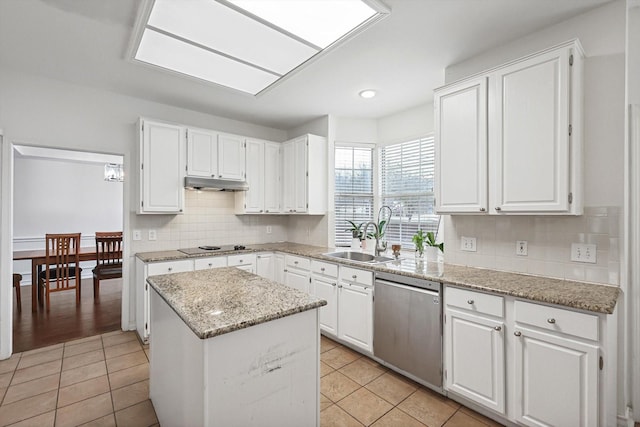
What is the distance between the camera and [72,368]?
8.64 ft

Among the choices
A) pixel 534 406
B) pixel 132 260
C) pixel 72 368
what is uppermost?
pixel 132 260

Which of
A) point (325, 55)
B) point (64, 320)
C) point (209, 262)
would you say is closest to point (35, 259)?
point (64, 320)

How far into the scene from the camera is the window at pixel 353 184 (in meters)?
4.07

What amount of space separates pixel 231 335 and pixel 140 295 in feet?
8.21

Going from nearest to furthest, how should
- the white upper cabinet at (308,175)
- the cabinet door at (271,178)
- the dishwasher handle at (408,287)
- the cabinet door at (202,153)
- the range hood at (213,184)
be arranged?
the dishwasher handle at (408,287)
the range hood at (213,184)
the cabinet door at (202,153)
the white upper cabinet at (308,175)
the cabinet door at (271,178)

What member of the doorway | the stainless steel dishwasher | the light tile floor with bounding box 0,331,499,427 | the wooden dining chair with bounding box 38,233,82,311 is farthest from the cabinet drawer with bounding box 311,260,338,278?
the wooden dining chair with bounding box 38,233,82,311

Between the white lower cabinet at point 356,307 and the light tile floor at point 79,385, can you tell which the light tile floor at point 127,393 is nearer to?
the light tile floor at point 79,385

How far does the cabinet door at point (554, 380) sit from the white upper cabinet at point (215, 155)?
11.1 feet

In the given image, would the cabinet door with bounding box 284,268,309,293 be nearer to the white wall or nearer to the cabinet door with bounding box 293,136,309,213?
the cabinet door with bounding box 293,136,309,213

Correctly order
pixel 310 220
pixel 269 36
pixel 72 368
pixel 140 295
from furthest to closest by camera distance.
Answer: pixel 310 220
pixel 140 295
pixel 72 368
pixel 269 36

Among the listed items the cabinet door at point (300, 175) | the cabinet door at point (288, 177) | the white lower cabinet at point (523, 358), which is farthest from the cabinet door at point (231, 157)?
the white lower cabinet at point (523, 358)

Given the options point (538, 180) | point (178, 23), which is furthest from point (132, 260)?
point (538, 180)

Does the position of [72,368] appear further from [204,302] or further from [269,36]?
[269,36]

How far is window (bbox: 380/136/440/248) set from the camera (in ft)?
11.2
